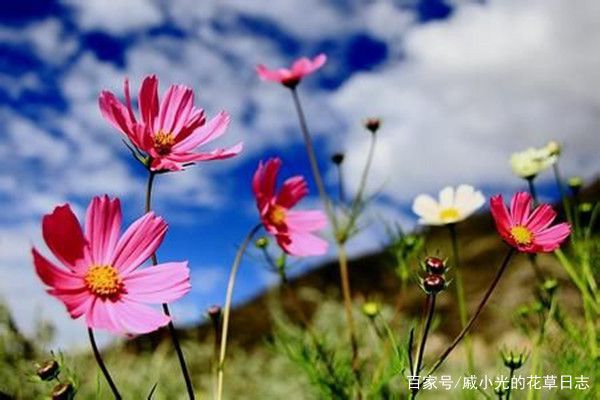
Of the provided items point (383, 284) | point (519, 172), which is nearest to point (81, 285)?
point (519, 172)

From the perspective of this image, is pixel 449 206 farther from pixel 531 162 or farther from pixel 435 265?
pixel 435 265

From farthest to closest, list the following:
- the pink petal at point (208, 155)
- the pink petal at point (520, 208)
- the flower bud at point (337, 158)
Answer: the flower bud at point (337, 158)
the pink petal at point (520, 208)
the pink petal at point (208, 155)

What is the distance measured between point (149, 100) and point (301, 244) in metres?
0.26

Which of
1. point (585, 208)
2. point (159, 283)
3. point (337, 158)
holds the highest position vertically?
point (337, 158)

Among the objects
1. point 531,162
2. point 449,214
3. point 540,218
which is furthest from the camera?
point 531,162

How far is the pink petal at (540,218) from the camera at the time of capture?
2.44 ft

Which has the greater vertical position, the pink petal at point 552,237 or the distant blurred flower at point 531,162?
the distant blurred flower at point 531,162

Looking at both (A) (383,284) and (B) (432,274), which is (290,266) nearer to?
(B) (432,274)

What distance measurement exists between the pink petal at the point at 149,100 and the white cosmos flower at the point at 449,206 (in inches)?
23.0

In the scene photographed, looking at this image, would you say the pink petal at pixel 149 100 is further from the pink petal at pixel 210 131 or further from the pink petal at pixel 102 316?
the pink petal at pixel 102 316

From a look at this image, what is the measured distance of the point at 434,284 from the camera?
2.06 ft

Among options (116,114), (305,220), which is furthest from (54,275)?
(305,220)

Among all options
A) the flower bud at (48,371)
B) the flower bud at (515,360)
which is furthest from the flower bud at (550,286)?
the flower bud at (48,371)

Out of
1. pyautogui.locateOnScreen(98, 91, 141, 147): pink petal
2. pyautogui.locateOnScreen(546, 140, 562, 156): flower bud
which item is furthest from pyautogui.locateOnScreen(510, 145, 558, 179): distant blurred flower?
→ pyautogui.locateOnScreen(98, 91, 141, 147): pink petal
